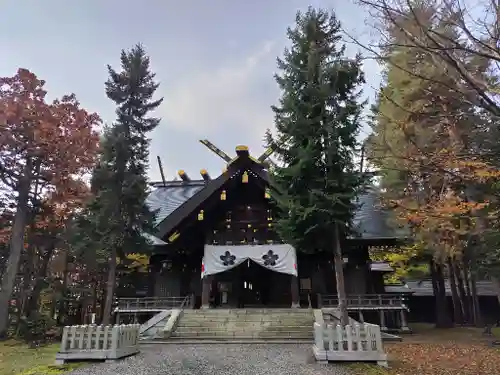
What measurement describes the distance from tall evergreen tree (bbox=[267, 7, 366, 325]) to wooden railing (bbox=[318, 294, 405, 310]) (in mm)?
5261

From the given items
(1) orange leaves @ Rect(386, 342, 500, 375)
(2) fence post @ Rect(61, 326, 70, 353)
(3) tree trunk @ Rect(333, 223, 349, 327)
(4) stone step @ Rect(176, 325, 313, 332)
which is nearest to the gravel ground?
(2) fence post @ Rect(61, 326, 70, 353)

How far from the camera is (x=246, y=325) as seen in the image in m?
12.6

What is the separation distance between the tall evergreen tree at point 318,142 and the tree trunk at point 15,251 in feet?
38.8

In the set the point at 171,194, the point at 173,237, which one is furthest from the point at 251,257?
the point at 171,194

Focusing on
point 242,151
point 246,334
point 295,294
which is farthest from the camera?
point 242,151

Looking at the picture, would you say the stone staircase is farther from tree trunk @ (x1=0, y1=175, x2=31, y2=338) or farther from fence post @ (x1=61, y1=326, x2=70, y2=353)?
tree trunk @ (x1=0, y1=175, x2=31, y2=338)

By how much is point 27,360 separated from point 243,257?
323 inches

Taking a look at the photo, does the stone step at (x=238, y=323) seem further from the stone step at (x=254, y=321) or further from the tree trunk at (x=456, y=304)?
the tree trunk at (x=456, y=304)

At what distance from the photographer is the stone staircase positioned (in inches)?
458

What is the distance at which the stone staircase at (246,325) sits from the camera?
1162 cm

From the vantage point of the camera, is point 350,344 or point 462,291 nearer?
point 350,344

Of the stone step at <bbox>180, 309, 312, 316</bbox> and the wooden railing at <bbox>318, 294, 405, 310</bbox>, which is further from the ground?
the wooden railing at <bbox>318, 294, 405, 310</bbox>

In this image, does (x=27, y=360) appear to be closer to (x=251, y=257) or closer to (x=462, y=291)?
(x=251, y=257)

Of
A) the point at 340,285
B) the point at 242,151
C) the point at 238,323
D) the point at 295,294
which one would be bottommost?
the point at 238,323
